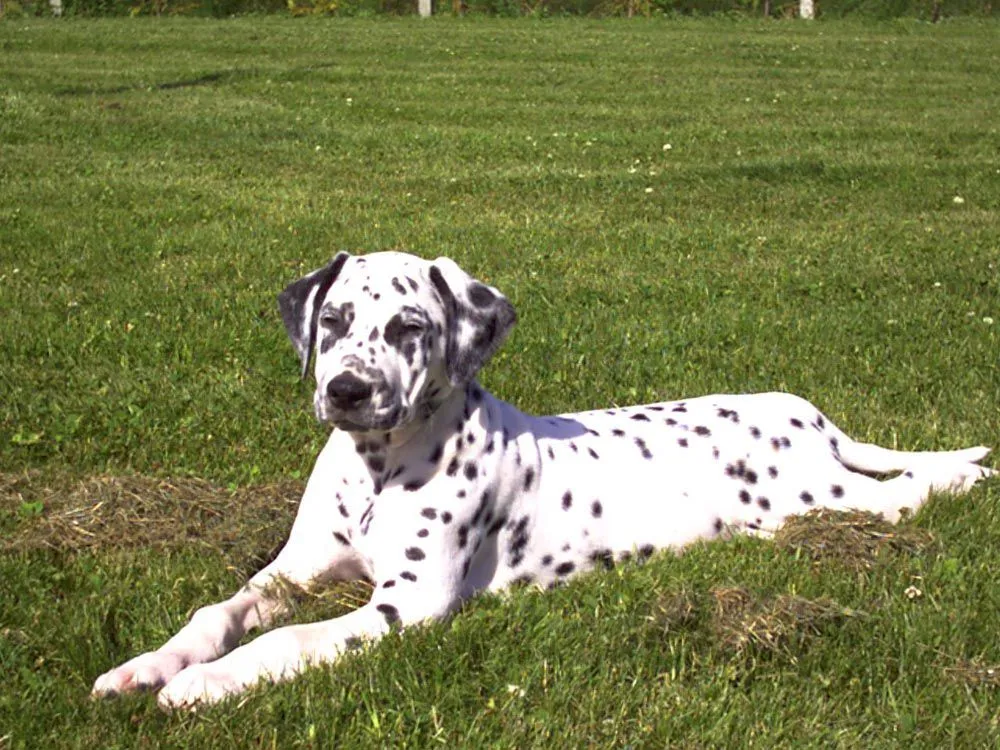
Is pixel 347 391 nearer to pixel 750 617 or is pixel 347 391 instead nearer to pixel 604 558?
pixel 604 558

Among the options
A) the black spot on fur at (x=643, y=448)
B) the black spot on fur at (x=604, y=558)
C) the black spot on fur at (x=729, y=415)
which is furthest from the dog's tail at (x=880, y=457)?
the black spot on fur at (x=604, y=558)

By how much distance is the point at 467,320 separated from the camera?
16.6ft

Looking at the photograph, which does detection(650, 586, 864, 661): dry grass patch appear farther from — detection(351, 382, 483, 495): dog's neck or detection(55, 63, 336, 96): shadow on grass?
detection(55, 63, 336, 96): shadow on grass

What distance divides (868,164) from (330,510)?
11130 millimetres

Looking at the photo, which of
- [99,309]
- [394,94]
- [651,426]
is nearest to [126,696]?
[651,426]

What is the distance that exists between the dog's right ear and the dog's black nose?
526mm

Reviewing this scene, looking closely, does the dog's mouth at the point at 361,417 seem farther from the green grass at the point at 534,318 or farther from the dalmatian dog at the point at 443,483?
the green grass at the point at 534,318

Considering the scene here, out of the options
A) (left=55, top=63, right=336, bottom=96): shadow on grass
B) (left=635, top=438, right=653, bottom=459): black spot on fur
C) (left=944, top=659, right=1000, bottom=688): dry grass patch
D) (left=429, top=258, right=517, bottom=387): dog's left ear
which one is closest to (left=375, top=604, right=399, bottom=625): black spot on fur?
(left=429, top=258, right=517, bottom=387): dog's left ear

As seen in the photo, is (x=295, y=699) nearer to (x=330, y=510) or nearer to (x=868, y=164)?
(x=330, y=510)

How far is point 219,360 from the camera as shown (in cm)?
806

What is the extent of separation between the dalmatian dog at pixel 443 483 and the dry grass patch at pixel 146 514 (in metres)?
0.46

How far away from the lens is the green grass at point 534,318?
4398 millimetres

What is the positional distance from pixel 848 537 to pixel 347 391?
220cm

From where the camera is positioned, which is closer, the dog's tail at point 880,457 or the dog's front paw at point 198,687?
the dog's front paw at point 198,687
